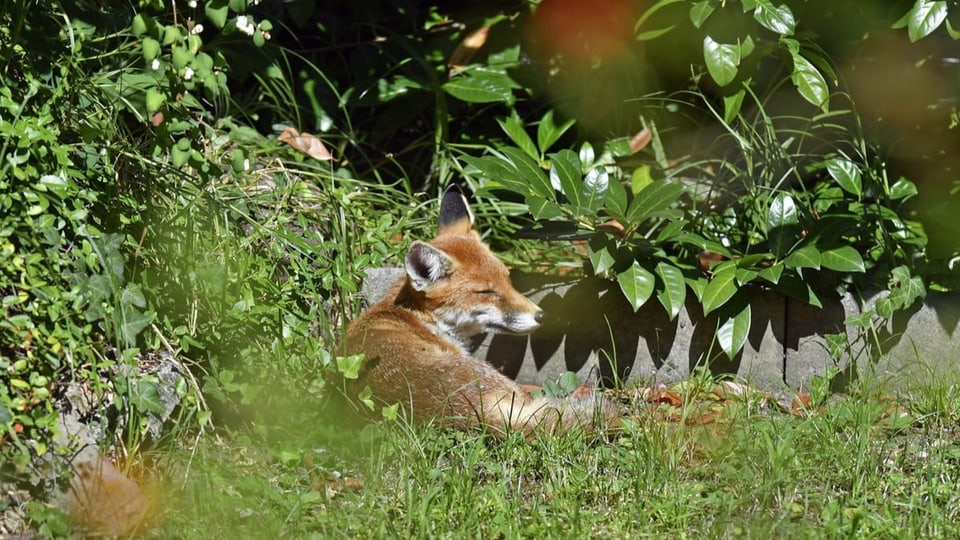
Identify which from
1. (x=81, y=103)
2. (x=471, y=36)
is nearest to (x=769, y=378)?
(x=471, y=36)

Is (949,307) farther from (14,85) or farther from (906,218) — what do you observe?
(14,85)

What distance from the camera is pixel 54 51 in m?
4.56

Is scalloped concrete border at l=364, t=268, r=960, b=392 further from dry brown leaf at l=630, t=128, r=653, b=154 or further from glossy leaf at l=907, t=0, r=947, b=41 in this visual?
glossy leaf at l=907, t=0, r=947, b=41

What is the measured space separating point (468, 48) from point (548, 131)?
31.8 inches

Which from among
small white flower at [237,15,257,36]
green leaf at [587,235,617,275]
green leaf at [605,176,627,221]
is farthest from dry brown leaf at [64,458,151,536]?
green leaf at [605,176,627,221]

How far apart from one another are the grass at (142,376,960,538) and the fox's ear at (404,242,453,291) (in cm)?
108

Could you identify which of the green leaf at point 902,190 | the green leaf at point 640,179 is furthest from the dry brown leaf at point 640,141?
the green leaf at point 902,190

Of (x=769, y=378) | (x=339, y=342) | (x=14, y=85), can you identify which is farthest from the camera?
(x=769, y=378)

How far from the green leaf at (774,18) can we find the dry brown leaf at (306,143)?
2519 millimetres

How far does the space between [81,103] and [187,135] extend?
0.47 m

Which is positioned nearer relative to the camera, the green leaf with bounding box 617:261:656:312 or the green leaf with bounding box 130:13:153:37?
the green leaf with bounding box 130:13:153:37

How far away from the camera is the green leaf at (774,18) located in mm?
5223

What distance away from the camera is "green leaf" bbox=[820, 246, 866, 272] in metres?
5.23

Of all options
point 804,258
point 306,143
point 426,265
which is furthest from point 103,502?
point 804,258
